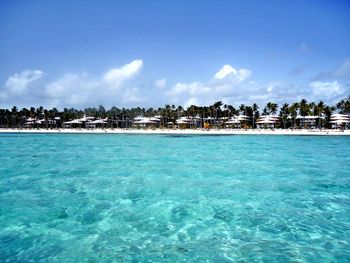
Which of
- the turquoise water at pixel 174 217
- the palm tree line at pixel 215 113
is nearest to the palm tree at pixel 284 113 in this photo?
the palm tree line at pixel 215 113

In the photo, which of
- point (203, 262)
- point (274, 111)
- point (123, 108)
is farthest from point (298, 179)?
point (123, 108)

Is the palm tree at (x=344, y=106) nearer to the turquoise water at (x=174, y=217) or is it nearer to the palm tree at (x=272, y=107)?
the palm tree at (x=272, y=107)

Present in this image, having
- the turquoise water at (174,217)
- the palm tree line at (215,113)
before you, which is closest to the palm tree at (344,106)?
the palm tree line at (215,113)

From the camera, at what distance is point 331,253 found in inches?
219

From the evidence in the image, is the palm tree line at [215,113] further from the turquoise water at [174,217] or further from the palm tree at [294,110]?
the turquoise water at [174,217]

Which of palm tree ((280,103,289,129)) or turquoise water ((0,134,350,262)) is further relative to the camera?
palm tree ((280,103,289,129))

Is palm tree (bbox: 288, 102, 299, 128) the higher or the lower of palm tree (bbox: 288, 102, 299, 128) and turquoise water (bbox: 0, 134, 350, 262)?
the higher

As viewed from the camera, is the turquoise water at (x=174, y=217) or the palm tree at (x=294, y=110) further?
the palm tree at (x=294, y=110)

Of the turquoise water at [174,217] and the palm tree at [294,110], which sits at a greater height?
the palm tree at [294,110]

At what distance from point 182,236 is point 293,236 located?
94.8 inches

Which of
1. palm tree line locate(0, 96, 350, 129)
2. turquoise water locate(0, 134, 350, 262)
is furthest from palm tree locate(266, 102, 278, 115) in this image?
turquoise water locate(0, 134, 350, 262)

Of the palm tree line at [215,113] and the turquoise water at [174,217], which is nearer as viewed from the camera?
the turquoise water at [174,217]

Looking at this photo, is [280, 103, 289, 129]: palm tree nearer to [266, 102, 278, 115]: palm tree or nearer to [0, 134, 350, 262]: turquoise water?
[266, 102, 278, 115]: palm tree

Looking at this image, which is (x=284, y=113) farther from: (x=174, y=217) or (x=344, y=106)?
(x=174, y=217)
